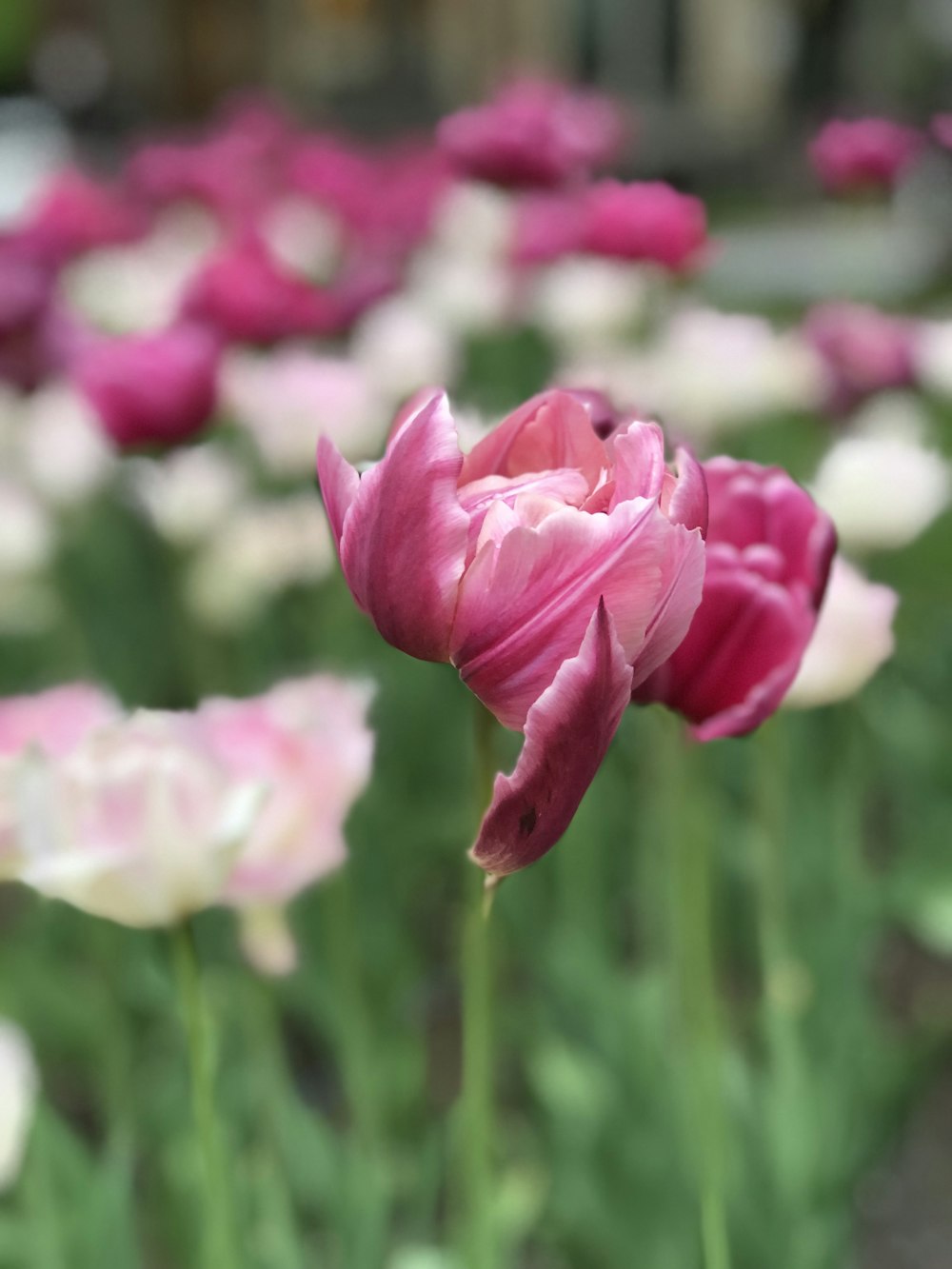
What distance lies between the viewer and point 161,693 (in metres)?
0.90

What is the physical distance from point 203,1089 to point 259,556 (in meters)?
0.35

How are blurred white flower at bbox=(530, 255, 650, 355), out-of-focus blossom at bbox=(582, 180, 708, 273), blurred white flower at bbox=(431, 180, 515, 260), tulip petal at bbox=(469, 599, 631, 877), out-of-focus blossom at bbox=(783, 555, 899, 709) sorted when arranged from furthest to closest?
blurred white flower at bbox=(431, 180, 515, 260), blurred white flower at bbox=(530, 255, 650, 355), out-of-focus blossom at bbox=(582, 180, 708, 273), out-of-focus blossom at bbox=(783, 555, 899, 709), tulip petal at bbox=(469, 599, 631, 877)

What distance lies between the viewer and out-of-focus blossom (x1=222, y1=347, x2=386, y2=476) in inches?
22.1

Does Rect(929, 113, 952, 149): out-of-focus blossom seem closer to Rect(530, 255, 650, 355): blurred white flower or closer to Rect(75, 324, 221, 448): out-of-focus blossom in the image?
Rect(75, 324, 221, 448): out-of-focus blossom

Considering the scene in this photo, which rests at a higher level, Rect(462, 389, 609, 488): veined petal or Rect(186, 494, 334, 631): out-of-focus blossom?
Rect(462, 389, 609, 488): veined petal

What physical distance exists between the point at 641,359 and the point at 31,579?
337 millimetres

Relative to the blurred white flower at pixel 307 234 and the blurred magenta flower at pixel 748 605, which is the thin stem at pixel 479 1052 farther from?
the blurred white flower at pixel 307 234

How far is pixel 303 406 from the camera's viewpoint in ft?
1.85

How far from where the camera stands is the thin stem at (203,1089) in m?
0.23

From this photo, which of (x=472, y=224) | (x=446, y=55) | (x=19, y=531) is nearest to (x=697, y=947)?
(x=19, y=531)

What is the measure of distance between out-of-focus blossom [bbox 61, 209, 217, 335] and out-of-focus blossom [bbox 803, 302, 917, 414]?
36cm

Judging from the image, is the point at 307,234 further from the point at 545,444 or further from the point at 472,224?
the point at 545,444

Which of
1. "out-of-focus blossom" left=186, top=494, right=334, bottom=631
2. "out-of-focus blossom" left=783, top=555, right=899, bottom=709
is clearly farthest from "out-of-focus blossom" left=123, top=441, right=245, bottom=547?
"out-of-focus blossom" left=783, top=555, right=899, bottom=709

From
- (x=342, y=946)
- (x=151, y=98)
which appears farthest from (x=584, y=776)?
(x=151, y=98)
